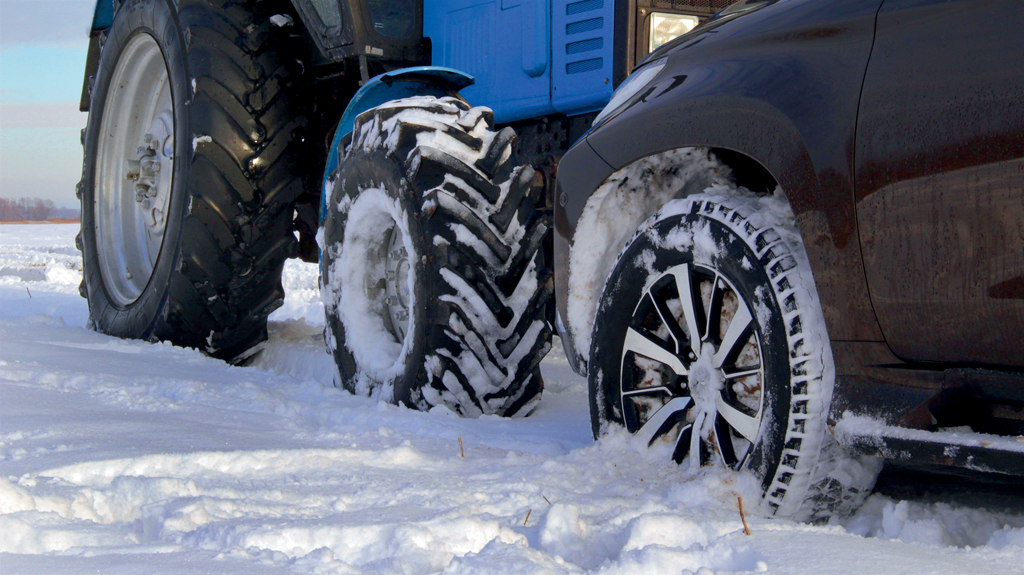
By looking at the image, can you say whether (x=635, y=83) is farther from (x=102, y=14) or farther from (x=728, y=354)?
(x=102, y=14)

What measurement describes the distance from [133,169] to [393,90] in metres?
2.00

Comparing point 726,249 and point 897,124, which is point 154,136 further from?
point 897,124

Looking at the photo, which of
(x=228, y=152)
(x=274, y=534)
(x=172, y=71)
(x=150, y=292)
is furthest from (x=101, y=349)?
(x=274, y=534)

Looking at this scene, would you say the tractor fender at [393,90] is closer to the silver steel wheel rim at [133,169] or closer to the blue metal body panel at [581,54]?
the blue metal body panel at [581,54]

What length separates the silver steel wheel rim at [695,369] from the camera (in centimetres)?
185

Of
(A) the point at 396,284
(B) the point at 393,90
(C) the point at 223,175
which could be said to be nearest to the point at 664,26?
(B) the point at 393,90

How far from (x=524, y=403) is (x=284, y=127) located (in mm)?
1945

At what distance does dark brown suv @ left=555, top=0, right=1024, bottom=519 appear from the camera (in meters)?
1.47

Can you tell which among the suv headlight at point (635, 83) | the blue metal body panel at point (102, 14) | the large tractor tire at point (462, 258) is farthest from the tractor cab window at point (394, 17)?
the blue metal body panel at point (102, 14)

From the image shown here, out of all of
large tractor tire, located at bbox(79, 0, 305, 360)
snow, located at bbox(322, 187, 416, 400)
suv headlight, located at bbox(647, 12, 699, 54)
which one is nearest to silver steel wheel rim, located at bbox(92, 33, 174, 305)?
large tractor tire, located at bbox(79, 0, 305, 360)

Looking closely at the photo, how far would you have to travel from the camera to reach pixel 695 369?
195 centimetres

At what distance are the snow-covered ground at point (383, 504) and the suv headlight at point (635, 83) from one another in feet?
3.05

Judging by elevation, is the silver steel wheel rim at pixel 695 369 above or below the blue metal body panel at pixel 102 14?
below

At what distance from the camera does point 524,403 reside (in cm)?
297
